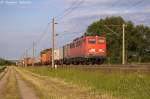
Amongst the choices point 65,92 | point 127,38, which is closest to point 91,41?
point 65,92

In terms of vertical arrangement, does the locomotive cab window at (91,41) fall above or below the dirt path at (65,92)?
above

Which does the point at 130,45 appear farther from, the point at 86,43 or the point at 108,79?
the point at 108,79

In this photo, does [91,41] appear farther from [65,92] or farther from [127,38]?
[127,38]

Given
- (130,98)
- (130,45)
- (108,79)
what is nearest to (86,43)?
(108,79)

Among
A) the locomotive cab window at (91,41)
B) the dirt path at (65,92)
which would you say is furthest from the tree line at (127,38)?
the dirt path at (65,92)

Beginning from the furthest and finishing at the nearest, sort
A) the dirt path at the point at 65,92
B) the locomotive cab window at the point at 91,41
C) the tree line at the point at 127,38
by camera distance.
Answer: the tree line at the point at 127,38 → the locomotive cab window at the point at 91,41 → the dirt path at the point at 65,92

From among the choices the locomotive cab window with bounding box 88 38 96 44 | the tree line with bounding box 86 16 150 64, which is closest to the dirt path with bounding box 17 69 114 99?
the locomotive cab window with bounding box 88 38 96 44

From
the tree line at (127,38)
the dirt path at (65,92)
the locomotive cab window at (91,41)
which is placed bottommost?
the dirt path at (65,92)

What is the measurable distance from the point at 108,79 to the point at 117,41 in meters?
78.1

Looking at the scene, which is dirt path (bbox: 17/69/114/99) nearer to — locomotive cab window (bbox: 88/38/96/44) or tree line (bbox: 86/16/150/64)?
locomotive cab window (bbox: 88/38/96/44)

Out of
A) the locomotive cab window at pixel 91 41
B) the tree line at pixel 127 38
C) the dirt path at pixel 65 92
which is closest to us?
the dirt path at pixel 65 92

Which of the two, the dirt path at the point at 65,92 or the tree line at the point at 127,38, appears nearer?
the dirt path at the point at 65,92

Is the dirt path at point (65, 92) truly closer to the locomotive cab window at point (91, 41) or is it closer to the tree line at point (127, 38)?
the locomotive cab window at point (91, 41)

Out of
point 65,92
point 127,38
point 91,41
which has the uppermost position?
point 127,38
